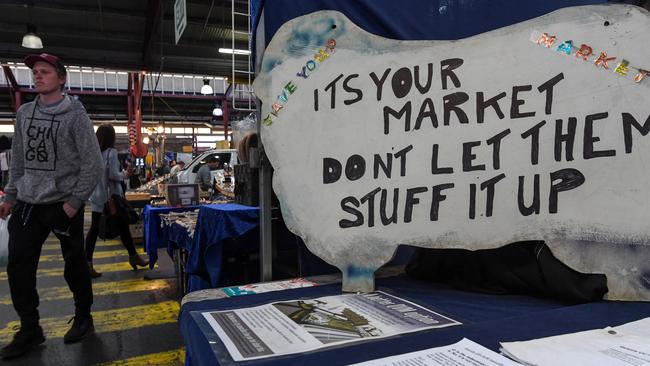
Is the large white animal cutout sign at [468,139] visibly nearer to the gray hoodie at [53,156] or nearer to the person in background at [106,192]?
the gray hoodie at [53,156]

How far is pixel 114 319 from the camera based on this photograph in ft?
9.84

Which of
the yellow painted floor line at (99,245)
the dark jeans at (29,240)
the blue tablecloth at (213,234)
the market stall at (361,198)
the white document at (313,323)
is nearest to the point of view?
the white document at (313,323)

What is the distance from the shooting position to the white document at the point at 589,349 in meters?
0.80

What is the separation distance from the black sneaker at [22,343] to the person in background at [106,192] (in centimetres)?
170

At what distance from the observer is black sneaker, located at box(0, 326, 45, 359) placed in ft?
7.52

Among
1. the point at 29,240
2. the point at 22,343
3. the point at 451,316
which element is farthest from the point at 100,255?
the point at 451,316

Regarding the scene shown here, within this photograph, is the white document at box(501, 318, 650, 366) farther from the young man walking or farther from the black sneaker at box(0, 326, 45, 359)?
the black sneaker at box(0, 326, 45, 359)

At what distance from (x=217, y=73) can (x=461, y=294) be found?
15.5m

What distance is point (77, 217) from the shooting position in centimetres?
239

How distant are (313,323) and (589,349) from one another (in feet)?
2.03

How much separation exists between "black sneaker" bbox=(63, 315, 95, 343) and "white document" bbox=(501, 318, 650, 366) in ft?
8.76

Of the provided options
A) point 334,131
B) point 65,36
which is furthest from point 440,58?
point 65,36

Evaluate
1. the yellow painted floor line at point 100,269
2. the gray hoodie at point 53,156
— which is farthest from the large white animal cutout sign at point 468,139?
the yellow painted floor line at point 100,269

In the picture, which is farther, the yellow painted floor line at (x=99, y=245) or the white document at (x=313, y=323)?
the yellow painted floor line at (x=99, y=245)
